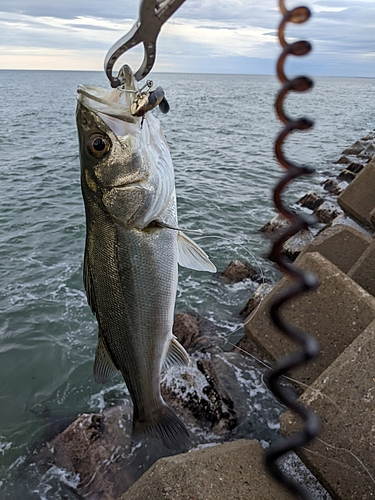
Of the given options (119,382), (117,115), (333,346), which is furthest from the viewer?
(119,382)

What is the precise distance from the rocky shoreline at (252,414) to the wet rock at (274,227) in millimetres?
2994

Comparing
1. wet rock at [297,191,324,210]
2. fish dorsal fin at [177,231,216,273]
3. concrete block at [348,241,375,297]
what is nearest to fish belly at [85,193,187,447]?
fish dorsal fin at [177,231,216,273]

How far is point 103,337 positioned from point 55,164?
17201mm

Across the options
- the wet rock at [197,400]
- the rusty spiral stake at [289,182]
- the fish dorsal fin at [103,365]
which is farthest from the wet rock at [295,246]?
the fish dorsal fin at [103,365]

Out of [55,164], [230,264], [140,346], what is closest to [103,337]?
[140,346]

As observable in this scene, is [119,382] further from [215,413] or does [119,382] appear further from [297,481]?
[297,481]

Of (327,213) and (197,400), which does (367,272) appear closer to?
(197,400)

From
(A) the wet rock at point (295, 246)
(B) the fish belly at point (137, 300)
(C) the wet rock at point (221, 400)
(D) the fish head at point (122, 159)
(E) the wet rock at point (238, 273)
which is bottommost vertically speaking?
(E) the wet rock at point (238, 273)

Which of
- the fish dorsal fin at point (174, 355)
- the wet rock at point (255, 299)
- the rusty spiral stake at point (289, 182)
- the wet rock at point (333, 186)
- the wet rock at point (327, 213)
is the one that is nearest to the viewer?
the rusty spiral stake at point (289, 182)

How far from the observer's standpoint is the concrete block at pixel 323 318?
12.7ft

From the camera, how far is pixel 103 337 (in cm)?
251

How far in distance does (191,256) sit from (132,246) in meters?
0.44

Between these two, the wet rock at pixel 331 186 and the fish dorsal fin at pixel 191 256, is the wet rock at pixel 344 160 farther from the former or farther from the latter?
the fish dorsal fin at pixel 191 256

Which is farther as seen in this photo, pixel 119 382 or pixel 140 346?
pixel 119 382
